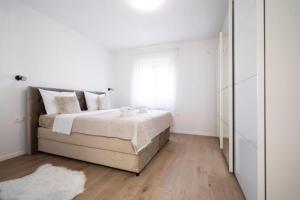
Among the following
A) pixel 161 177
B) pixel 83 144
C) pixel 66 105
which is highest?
pixel 66 105

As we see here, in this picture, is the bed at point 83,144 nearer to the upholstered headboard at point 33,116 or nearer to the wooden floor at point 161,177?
the upholstered headboard at point 33,116

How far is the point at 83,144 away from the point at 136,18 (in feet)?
8.11

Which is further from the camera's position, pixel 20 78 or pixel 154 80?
pixel 154 80

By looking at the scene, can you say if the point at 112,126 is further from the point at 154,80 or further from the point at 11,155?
the point at 154,80

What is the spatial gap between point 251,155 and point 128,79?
3.84 meters

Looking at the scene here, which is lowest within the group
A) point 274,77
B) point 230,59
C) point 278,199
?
point 278,199

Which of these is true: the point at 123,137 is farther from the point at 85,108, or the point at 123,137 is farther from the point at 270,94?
the point at 85,108

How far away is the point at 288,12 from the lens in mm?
861

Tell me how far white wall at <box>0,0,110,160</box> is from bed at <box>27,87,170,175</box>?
0.17m

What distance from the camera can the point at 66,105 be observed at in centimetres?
248

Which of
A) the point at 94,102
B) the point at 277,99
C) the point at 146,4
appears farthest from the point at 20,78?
the point at 277,99

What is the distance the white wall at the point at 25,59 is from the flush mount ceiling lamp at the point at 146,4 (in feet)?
5.80

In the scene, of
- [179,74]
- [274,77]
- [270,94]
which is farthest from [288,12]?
[179,74]

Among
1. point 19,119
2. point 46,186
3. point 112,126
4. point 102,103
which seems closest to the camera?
point 46,186
